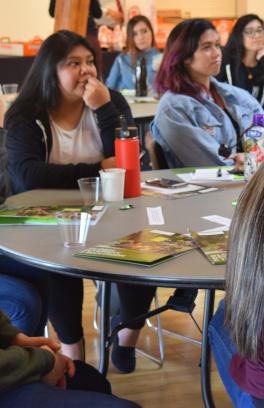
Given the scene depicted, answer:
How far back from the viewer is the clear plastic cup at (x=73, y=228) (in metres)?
1.32

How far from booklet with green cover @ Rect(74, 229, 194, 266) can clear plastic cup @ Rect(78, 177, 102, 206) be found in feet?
1.15

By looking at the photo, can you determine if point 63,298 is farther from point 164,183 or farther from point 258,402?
point 258,402

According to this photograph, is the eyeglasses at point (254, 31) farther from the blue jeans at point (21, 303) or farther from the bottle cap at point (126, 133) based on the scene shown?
the blue jeans at point (21, 303)

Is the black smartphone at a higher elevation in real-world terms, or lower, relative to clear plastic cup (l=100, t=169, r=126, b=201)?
lower

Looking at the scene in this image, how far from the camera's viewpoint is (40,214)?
5.13 ft

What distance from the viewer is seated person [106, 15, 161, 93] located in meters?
5.33

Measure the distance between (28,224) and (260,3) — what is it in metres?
7.49

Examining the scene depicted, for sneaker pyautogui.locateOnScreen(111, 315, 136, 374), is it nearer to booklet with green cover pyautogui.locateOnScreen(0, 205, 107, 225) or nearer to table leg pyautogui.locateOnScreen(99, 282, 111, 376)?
table leg pyautogui.locateOnScreen(99, 282, 111, 376)

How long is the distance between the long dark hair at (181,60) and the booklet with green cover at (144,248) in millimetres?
1281

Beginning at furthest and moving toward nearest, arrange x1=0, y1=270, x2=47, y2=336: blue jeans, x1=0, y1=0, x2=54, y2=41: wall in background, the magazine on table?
x1=0, y1=0, x2=54, y2=41: wall in background
the magazine on table
x1=0, y1=270, x2=47, y2=336: blue jeans

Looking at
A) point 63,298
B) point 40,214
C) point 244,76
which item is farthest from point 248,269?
point 244,76

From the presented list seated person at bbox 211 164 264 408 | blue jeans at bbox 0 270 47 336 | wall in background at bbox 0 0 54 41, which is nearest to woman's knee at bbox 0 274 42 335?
blue jeans at bbox 0 270 47 336

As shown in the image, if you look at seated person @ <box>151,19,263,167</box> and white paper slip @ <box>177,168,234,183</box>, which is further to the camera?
seated person @ <box>151,19,263,167</box>

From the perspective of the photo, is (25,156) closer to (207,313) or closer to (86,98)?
(86,98)
